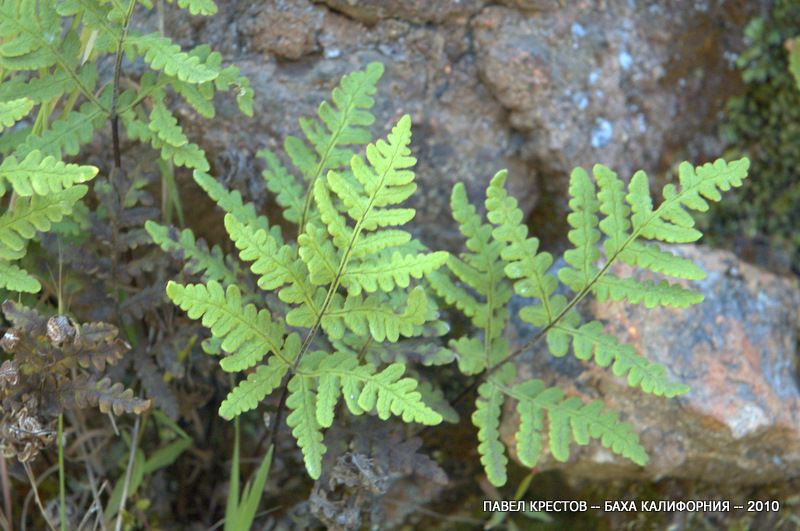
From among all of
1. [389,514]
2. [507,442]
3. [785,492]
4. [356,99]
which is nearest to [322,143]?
[356,99]

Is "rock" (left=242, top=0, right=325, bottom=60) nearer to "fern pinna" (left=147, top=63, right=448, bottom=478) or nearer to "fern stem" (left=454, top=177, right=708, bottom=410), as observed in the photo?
"fern pinna" (left=147, top=63, right=448, bottom=478)

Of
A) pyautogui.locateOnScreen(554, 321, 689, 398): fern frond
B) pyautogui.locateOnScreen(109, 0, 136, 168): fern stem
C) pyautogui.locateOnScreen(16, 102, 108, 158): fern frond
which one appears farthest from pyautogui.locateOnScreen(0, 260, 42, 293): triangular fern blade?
pyautogui.locateOnScreen(554, 321, 689, 398): fern frond

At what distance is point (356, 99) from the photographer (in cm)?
265

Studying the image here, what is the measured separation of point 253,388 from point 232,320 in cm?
19

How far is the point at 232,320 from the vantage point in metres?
2.26

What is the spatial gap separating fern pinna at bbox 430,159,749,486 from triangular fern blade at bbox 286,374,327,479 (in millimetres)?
511

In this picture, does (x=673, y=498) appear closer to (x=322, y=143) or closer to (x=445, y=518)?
(x=445, y=518)

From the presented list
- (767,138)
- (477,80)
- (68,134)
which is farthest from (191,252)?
(767,138)

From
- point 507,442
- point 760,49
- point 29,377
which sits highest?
point 760,49

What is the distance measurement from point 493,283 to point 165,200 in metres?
1.13

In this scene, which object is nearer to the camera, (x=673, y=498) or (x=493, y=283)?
(x=493, y=283)

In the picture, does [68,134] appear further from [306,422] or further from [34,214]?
[306,422]

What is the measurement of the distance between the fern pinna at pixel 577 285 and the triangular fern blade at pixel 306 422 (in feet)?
1.68

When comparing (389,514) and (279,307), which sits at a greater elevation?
(279,307)
